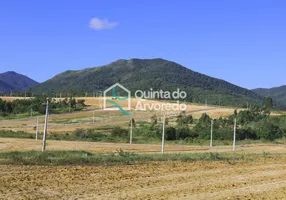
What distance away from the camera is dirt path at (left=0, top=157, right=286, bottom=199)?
451 inches

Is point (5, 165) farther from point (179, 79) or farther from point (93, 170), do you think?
point (179, 79)

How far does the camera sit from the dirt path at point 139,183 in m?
11.5

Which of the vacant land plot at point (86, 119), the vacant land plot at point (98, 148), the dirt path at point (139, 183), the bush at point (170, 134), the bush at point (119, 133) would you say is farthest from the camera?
the vacant land plot at point (86, 119)

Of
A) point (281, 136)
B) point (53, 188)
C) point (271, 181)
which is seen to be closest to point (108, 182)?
point (53, 188)

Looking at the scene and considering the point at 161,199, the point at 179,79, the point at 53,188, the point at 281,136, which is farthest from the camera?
the point at 179,79

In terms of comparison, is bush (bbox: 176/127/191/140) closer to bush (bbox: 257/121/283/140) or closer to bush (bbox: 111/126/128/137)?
bush (bbox: 111/126/128/137)

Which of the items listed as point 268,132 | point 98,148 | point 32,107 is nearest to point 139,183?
point 98,148

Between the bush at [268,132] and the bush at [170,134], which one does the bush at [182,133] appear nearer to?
the bush at [170,134]

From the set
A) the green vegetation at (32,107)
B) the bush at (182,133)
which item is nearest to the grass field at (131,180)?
the bush at (182,133)

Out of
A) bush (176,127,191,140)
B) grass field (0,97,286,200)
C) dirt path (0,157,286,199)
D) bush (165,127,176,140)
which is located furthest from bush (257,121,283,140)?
dirt path (0,157,286,199)

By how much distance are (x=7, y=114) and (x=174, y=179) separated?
3101 inches

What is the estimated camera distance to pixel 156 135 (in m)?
60.1

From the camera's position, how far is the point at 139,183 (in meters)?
13.7

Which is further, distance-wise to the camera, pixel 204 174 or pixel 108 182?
pixel 204 174
